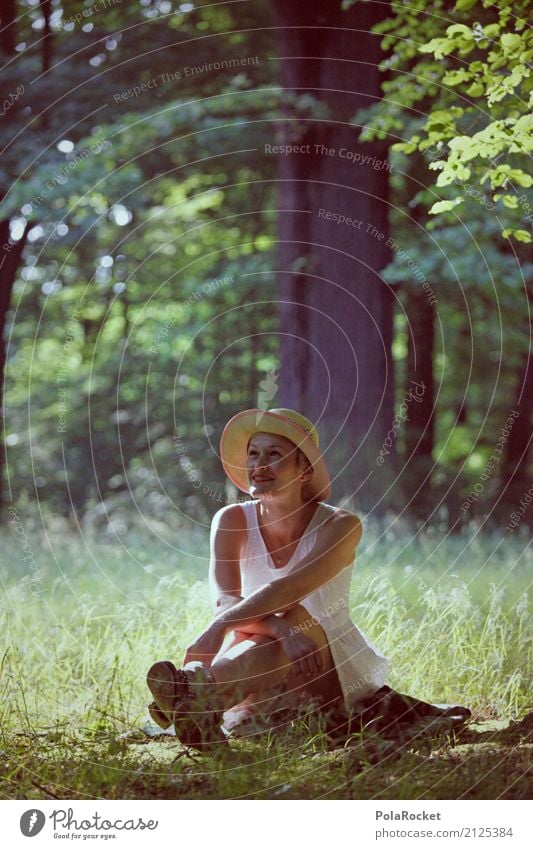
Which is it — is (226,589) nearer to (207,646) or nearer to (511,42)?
(207,646)

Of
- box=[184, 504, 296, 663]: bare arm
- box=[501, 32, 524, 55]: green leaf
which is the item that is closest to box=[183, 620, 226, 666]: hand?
box=[184, 504, 296, 663]: bare arm

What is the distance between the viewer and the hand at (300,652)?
443cm

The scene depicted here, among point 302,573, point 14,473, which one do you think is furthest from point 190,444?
point 302,573

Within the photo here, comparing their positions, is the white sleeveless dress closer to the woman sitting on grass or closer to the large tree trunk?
the woman sitting on grass

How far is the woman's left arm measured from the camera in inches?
174

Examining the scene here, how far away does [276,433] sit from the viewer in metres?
4.74

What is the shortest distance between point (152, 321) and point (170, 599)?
29.2 ft

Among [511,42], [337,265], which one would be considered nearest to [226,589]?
[511,42]

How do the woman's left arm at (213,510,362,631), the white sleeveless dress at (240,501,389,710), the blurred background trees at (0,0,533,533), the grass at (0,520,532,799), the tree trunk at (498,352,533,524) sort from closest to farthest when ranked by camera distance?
the grass at (0,520,532,799) < the woman's left arm at (213,510,362,631) < the white sleeveless dress at (240,501,389,710) < the blurred background trees at (0,0,533,533) < the tree trunk at (498,352,533,524)

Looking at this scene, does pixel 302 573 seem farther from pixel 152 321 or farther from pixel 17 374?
pixel 17 374

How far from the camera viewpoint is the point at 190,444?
14422 mm

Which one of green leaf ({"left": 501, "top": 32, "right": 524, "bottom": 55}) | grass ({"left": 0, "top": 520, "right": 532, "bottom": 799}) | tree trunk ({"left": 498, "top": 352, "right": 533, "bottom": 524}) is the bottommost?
grass ({"left": 0, "top": 520, "right": 532, "bottom": 799})

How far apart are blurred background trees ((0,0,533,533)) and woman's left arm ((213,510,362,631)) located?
1.15m

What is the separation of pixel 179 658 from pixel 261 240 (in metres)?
8.45
